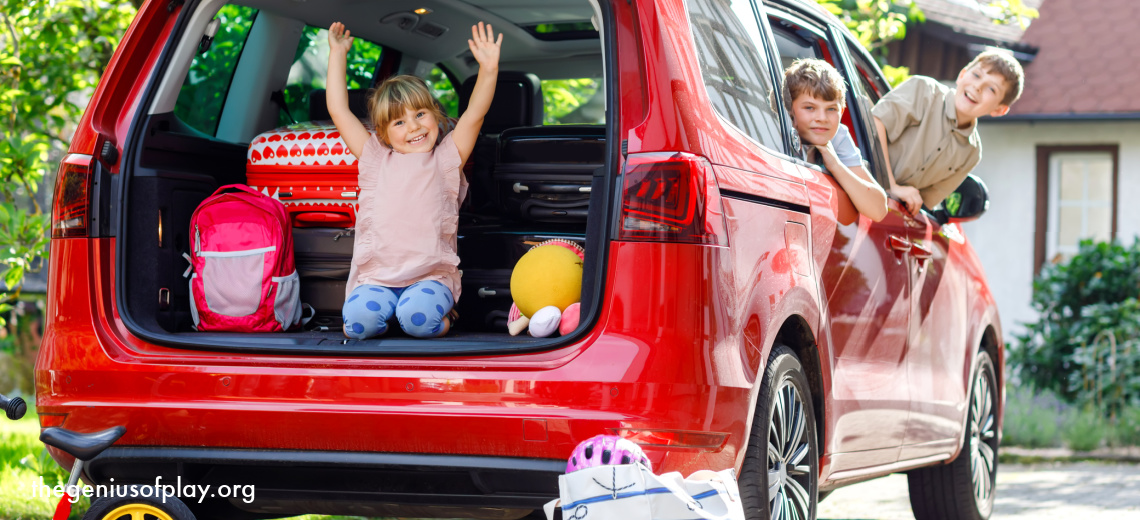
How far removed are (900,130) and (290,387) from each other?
2.84m

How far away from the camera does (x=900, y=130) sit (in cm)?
505

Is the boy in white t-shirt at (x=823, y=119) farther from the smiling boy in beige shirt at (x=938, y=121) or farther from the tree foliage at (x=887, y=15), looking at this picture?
the tree foliage at (x=887, y=15)

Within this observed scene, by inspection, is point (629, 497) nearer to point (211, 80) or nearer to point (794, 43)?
point (794, 43)

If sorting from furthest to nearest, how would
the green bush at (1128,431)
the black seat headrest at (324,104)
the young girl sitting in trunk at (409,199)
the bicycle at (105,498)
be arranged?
the green bush at (1128,431) → the black seat headrest at (324,104) → the young girl sitting in trunk at (409,199) → the bicycle at (105,498)

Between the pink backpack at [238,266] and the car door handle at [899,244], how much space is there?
2.00 metres

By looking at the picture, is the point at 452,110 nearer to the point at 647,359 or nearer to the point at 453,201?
the point at 453,201

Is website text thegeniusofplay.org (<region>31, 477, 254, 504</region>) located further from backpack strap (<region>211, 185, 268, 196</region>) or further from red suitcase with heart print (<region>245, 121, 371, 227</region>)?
red suitcase with heart print (<region>245, 121, 371, 227</region>)

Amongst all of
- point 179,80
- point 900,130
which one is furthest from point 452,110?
point 179,80

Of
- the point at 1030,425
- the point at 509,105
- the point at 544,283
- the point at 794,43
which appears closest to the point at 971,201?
the point at 794,43

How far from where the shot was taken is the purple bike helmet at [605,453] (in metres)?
2.83

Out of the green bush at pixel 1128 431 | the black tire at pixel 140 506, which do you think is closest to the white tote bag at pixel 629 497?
the black tire at pixel 140 506

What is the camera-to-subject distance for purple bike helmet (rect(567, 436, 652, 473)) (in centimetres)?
283

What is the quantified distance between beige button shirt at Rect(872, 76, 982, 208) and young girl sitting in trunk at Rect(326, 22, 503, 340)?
185 centimetres

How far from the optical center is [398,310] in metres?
3.62
